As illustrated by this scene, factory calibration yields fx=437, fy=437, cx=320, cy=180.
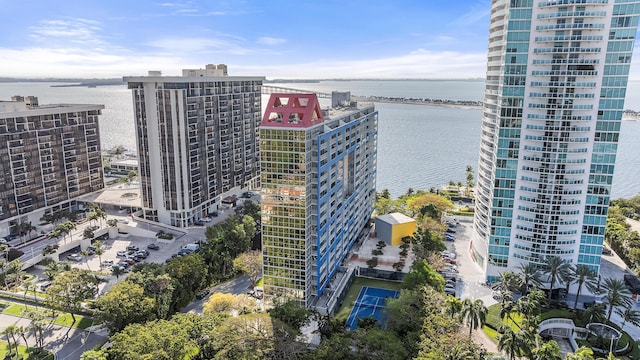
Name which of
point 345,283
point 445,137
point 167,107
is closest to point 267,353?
point 345,283

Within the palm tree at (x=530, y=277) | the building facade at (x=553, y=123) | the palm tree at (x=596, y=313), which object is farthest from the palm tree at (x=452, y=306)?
the building facade at (x=553, y=123)

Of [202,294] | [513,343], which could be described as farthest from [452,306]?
[202,294]

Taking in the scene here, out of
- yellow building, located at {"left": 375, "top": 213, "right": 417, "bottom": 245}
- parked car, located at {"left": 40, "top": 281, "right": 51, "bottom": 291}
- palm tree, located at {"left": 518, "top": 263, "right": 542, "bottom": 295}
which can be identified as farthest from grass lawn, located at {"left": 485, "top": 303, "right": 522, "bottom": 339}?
parked car, located at {"left": 40, "top": 281, "right": 51, "bottom": 291}

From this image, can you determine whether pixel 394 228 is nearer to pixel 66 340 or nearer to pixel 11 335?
pixel 66 340

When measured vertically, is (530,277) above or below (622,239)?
above

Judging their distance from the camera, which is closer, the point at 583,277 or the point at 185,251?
the point at 583,277

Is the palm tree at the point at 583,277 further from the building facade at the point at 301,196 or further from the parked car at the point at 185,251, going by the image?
the parked car at the point at 185,251

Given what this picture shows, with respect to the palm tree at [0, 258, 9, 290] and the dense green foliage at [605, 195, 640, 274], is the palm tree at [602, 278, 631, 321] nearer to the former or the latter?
the dense green foliage at [605, 195, 640, 274]
